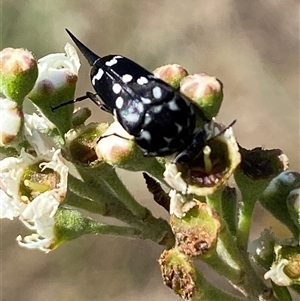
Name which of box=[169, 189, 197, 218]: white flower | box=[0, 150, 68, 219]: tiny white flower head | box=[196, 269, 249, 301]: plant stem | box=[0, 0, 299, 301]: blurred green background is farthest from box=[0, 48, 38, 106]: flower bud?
box=[0, 0, 299, 301]: blurred green background

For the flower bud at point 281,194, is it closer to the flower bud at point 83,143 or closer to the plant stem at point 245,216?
the plant stem at point 245,216

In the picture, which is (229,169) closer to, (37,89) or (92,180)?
(92,180)

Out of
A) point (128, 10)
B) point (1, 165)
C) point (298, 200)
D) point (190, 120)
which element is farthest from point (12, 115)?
point (128, 10)

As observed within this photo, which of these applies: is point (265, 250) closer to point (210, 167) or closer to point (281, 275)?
point (281, 275)

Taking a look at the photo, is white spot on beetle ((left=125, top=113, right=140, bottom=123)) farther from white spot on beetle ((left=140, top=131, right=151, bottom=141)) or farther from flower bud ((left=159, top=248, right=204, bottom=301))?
flower bud ((left=159, top=248, right=204, bottom=301))

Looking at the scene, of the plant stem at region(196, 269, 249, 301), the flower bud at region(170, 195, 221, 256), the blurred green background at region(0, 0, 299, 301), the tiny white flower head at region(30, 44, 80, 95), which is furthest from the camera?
the blurred green background at region(0, 0, 299, 301)

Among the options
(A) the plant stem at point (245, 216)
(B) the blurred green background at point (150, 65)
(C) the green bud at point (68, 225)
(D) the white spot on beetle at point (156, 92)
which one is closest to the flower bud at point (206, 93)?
(D) the white spot on beetle at point (156, 92)

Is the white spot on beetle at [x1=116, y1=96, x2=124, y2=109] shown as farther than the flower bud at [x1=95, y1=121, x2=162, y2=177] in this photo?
Yes

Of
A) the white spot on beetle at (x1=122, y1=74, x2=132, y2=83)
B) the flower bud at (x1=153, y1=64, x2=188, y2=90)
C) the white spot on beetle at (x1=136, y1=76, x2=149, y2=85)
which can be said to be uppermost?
the flower bud at (x1=153, y1=64, x2=188, y2=90)
